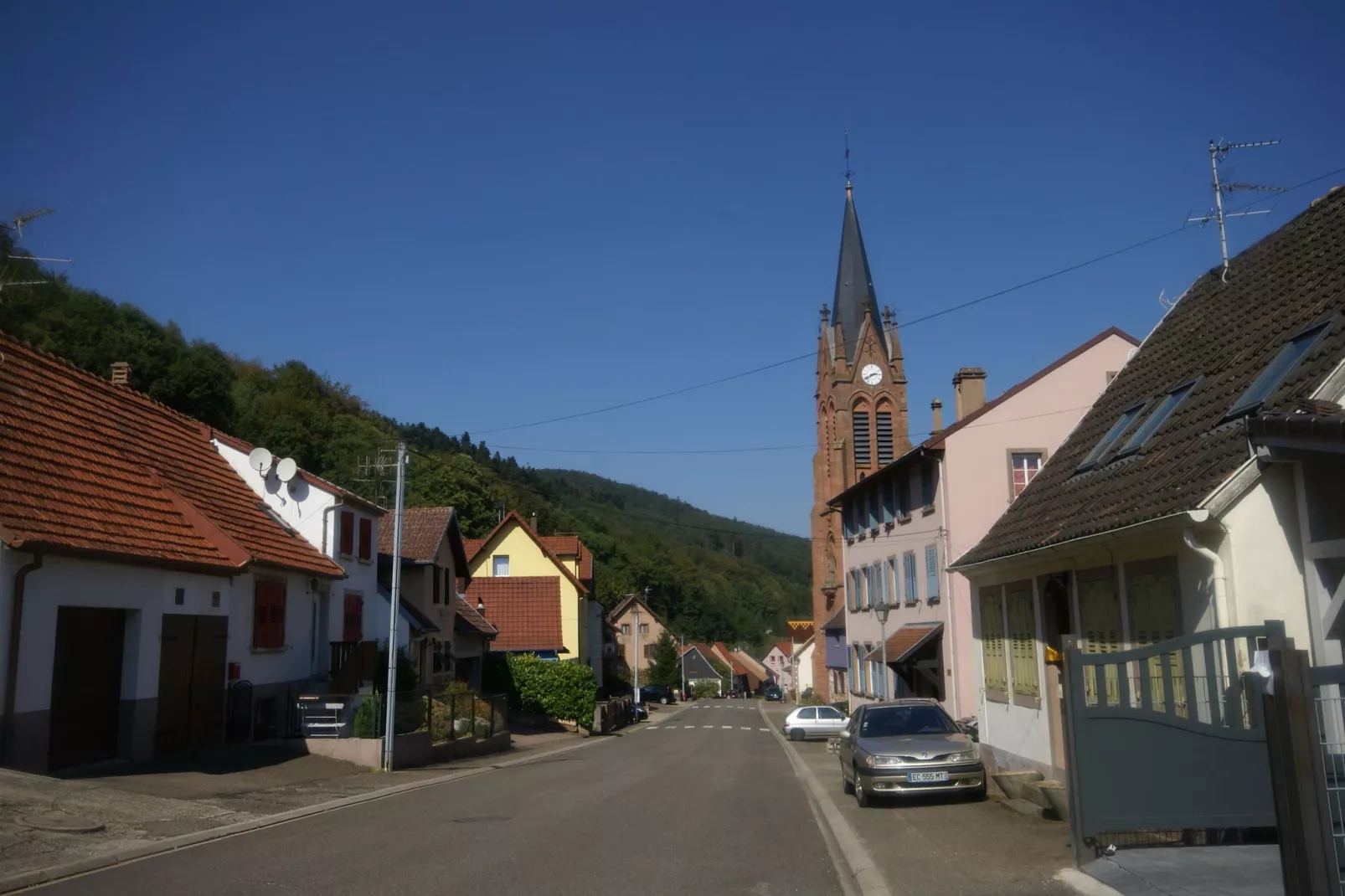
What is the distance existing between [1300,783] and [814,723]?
34.6 m

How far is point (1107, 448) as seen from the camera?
1505 centimetres

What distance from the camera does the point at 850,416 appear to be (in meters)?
65.2

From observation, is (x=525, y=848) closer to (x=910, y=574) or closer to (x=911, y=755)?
(x=911, y=755)

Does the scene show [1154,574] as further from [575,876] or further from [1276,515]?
[575,876]

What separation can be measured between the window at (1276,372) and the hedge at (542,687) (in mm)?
34740

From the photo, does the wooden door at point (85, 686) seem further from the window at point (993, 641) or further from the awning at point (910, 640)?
the awning at point (910, 640)

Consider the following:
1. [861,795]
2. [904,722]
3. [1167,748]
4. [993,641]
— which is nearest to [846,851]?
[1167,748]

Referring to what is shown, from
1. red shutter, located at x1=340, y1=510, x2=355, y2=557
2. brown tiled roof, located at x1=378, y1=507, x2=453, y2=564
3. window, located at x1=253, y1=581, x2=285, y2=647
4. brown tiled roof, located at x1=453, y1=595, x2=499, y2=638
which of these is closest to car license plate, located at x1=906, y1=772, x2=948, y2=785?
window, located at x1=253, y1=581, x2=285, y2=647

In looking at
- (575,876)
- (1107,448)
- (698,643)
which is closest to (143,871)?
(575,876)

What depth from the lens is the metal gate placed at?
797 cm

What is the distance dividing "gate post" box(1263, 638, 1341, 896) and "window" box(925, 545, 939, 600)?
80.8 feet

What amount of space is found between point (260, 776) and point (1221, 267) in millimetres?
17444

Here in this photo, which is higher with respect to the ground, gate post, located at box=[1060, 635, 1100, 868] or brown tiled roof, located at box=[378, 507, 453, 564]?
brown tiled roof, located at box=[378, 507, 453, 564]

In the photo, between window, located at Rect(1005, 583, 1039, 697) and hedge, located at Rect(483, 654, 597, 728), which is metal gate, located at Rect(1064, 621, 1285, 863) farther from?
hedge, located at Rect(483, 654, 597, 728)
